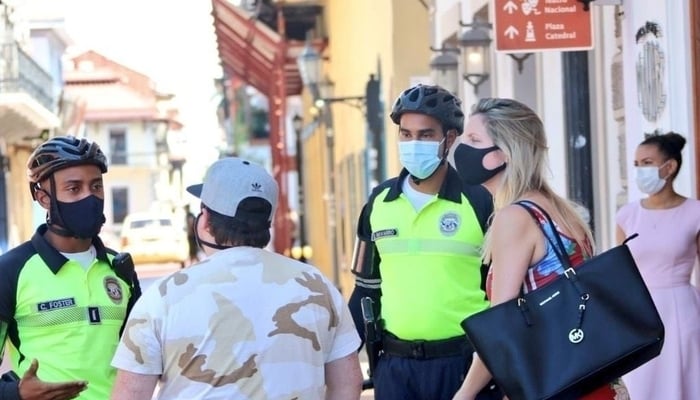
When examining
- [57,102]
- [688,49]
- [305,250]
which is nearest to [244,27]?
[305,250]

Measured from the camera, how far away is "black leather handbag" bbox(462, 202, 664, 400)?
14.3 feet

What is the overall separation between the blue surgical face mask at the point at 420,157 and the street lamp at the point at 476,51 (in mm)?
7777

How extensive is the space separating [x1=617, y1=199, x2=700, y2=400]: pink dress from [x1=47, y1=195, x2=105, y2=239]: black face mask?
359 cm

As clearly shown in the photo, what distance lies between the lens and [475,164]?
15.9 ft

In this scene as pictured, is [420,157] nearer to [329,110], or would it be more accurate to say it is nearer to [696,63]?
[696,63]

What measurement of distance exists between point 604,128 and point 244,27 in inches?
869

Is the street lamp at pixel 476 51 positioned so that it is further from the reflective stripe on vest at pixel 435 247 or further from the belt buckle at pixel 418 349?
the belt buckle at pixel 418 349

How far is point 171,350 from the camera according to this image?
3.96 meters

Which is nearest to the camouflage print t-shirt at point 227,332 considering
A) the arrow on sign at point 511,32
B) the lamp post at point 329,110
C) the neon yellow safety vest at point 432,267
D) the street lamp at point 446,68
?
the neon yellow safety vest at point 432,267

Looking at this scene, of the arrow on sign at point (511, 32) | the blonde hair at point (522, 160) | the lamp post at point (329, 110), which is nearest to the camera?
the blonde hair at point (522, 160)

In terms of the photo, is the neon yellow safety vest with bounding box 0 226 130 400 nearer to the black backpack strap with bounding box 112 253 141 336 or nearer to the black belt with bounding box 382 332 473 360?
the black backpack strap with bounding box 112 253 141 336

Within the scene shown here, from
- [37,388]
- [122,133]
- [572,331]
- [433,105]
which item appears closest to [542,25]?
[433,105]

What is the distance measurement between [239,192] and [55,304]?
0.86 metres

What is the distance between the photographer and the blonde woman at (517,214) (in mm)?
4559
